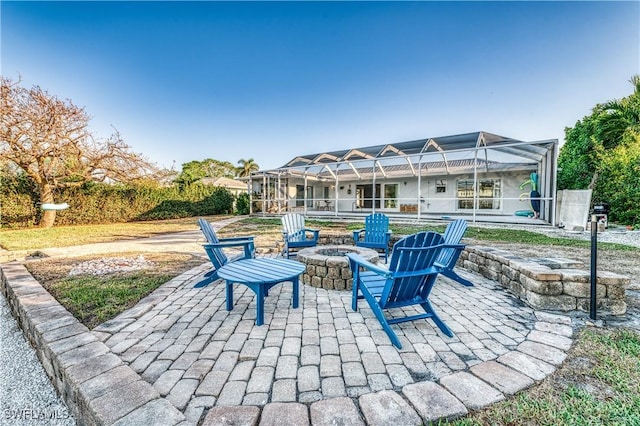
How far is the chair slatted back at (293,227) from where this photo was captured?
17.2ft

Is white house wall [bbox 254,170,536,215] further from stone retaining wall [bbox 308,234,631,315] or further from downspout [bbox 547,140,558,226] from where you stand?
stone retaining wall [bbox 308,234,631,315]

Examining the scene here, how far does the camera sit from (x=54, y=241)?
751 cm

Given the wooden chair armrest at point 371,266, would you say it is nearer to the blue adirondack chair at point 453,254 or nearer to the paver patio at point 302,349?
the paver patio at point 302,349

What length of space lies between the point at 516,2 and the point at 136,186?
17.6 metres

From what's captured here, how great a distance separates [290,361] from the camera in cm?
190

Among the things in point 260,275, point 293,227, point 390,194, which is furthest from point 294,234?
point 390,194

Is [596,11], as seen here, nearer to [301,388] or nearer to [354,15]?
[354,15]

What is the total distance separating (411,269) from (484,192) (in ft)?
49.0

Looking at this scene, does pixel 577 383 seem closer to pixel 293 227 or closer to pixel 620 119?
pixel 293 227

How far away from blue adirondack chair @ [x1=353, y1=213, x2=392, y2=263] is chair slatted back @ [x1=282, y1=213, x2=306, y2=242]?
1.11 meters

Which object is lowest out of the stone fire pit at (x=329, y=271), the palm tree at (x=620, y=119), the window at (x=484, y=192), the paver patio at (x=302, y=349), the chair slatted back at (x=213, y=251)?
the paver patio at (x=302, y=349)

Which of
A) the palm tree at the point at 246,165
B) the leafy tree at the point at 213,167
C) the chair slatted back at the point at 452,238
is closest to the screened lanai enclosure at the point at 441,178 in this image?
the chair slatted back at the point at 452,238

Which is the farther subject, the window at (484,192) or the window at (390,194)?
the window at (390,194)

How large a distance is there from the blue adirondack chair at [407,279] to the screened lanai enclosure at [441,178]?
8.38 meters
